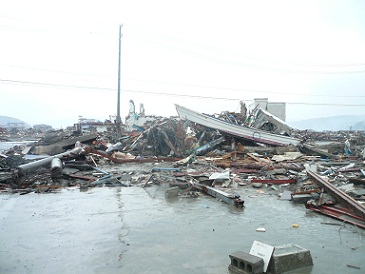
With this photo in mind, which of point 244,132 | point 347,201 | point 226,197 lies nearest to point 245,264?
point 226,197

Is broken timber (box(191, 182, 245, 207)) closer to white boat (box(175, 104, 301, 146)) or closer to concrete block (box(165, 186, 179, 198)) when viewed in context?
concrete block (box(165, 186, 179, 198))

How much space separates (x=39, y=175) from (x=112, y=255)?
7246 mm

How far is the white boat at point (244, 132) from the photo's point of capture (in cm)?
1836

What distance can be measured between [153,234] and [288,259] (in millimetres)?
2417

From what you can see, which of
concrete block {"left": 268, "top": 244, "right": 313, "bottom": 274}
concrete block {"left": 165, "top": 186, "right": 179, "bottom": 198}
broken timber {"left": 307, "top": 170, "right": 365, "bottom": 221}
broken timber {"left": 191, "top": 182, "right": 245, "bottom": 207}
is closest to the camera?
→ concrete block {"left": 268, "top": 244, "right": 313, "bottom": 274}

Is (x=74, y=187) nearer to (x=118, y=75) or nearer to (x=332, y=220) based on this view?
(x=332, y=220)

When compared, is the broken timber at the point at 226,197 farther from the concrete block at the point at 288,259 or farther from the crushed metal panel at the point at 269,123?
the crushed metal panel at the point at 269,123

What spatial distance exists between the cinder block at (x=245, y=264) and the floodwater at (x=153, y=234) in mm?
177

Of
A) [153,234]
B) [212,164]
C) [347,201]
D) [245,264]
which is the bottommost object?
[212,164]

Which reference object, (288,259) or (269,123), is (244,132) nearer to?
(269,123)

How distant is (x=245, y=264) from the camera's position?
3.82 m

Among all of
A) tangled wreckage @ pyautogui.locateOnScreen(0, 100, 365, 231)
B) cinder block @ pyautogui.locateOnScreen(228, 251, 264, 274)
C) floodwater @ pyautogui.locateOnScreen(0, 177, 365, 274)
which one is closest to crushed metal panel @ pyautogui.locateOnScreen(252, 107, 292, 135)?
tangled wreckage @ pyautogui.locateOnScreen(0, 100, 365, 231)

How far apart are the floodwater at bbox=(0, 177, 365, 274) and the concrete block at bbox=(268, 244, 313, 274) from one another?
135mm

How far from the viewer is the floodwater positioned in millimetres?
4203
